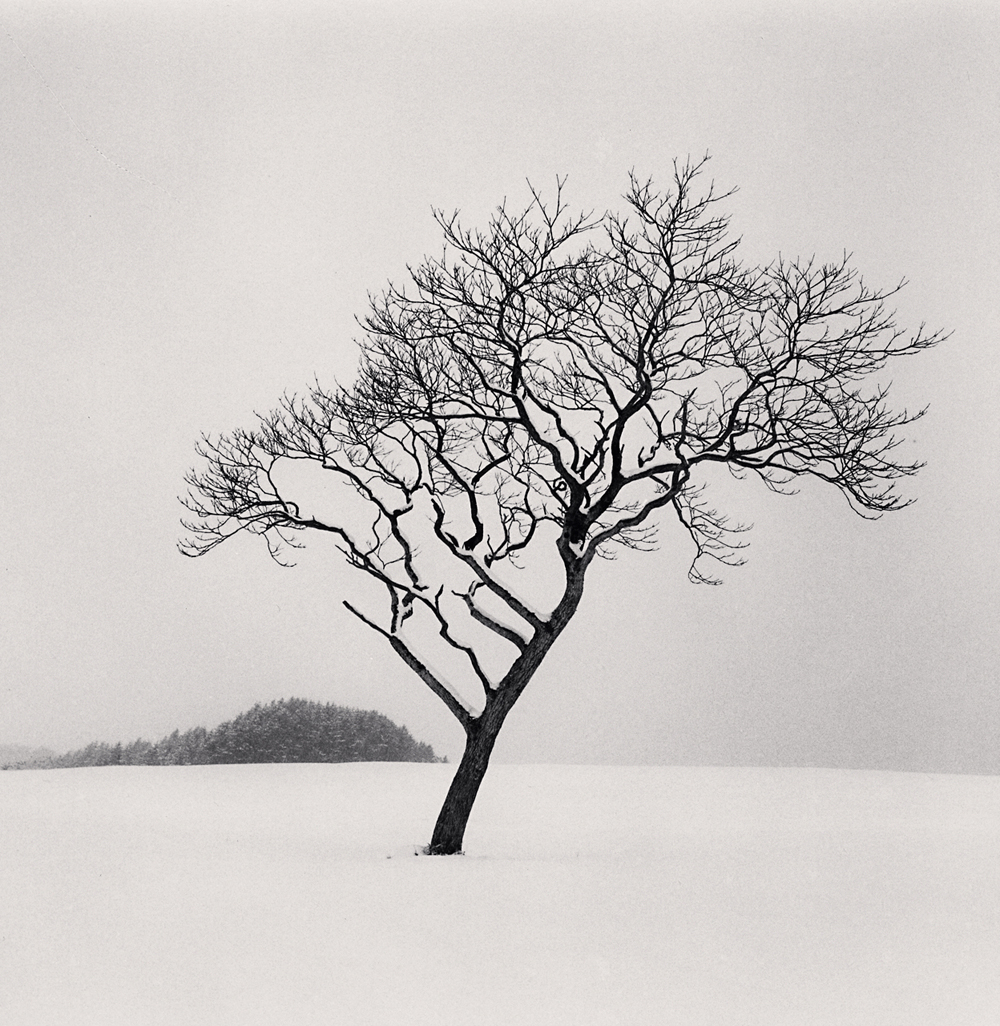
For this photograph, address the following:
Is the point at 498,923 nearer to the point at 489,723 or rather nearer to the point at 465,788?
the point at 465,788

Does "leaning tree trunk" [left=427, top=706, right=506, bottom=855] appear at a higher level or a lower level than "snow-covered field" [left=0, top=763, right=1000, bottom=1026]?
higher

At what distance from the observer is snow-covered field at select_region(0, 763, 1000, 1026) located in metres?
4.74

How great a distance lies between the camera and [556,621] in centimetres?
964

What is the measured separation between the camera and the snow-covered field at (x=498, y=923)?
4.74m

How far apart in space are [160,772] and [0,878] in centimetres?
1064

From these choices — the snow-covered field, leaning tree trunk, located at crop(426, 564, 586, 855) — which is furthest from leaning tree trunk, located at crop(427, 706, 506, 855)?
the snow-covered field

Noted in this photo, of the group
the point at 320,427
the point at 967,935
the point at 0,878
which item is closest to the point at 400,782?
the point at 320,427

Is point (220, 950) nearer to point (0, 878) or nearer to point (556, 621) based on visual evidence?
point (0, 878)

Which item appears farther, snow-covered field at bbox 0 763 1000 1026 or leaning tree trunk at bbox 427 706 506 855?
leaning tree trunk at bbox 427 706 506 855

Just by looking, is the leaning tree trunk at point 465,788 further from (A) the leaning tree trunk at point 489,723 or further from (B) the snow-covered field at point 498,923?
(B) the snow-covered field at point 498,923

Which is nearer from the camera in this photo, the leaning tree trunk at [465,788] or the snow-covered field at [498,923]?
the snow-covered field at [498,923]

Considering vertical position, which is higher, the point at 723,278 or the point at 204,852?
the point at 723,278

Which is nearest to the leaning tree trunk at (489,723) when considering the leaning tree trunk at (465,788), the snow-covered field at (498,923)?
the leaning tree trunk at (465,788)

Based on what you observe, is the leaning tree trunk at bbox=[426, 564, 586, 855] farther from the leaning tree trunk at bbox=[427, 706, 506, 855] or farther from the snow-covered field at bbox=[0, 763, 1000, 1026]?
the snow-covered field at bbox=[0, 763, 1000, 1026]
